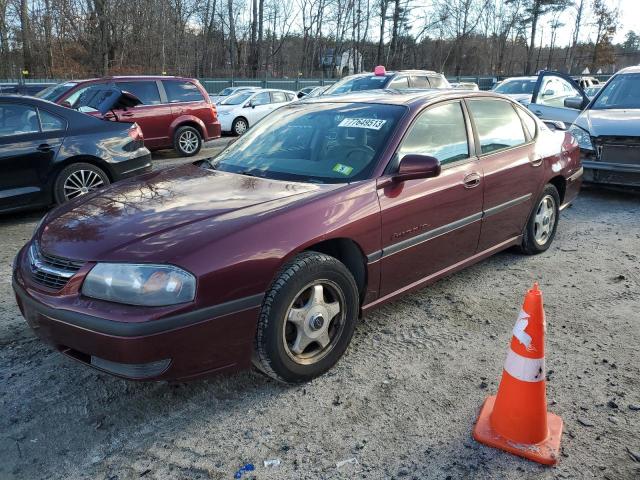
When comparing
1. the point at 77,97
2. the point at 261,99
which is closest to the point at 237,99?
the point at 261,99

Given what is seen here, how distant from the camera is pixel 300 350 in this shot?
2.85 m

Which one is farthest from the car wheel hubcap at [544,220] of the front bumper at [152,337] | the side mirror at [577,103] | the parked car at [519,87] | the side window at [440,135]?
the parked car at [519,87]

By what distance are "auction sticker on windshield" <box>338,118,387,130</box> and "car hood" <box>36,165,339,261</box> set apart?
0.67m

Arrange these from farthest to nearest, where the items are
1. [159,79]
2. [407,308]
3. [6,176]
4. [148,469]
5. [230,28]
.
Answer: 1. [230,28]
2. [159,79]
3. [6,176]
4. [407,308]
5. [148,469]

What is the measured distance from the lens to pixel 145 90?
35.5 ft

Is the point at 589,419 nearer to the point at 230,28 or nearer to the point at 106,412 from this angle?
the point at 106,412

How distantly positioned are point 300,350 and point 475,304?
1.68m

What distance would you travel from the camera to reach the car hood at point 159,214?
98.2 inches

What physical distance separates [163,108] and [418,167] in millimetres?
8997

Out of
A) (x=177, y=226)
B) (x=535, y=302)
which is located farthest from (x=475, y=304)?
(x=177, y=226)

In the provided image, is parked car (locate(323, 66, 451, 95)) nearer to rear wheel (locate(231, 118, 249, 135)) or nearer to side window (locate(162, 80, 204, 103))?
side window (locate(162, 80, 204, 103))

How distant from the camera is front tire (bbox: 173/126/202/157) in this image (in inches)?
439

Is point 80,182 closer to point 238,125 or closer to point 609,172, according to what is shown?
point 609,172

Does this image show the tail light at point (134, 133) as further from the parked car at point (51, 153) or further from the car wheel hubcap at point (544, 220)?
the car wheel hubcap at point (544, 220)
